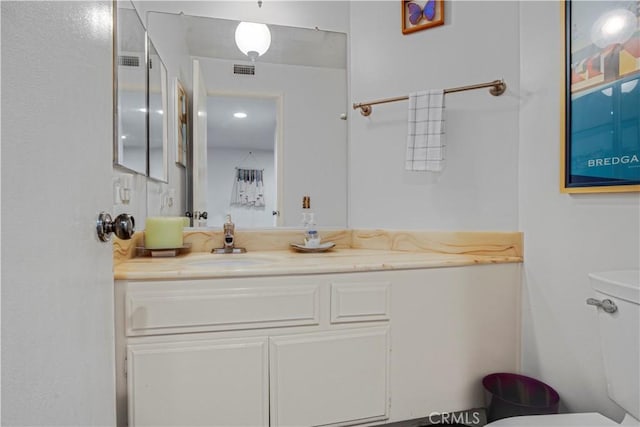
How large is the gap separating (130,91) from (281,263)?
2.99ft

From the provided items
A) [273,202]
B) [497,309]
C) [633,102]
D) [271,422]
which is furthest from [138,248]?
[633,102]

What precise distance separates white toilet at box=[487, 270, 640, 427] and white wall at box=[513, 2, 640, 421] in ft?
0.67

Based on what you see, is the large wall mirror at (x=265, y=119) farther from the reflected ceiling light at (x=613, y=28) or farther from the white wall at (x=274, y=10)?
the reflected ceiling light at (x=613, y=28)

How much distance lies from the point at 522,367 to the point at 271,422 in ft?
3.50

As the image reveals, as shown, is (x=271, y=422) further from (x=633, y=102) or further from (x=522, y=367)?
(x=633, y=102)

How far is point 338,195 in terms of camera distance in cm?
202

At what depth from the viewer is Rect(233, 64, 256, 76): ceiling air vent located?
188 cm

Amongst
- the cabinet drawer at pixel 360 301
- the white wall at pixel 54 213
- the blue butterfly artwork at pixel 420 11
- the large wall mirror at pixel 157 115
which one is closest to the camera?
the white wall at pixel 54 213

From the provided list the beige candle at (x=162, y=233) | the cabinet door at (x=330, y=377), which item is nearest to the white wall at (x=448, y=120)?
the cabinet door at (x=330, y=377)

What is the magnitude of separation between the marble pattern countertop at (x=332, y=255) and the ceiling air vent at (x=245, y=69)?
82 cm

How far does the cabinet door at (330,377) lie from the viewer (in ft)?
4.28

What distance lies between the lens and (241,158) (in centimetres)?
187

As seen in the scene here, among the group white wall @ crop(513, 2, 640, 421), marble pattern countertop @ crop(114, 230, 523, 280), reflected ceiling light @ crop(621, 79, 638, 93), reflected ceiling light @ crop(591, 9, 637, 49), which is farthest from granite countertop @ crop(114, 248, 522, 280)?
reflected ceiling light @ crop(591, 9, 637, 49)

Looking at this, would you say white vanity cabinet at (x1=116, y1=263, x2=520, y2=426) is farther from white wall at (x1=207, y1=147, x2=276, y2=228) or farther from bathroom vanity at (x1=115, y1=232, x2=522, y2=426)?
white wall at (x1=207, y1=147, x2=276, y2=228)
